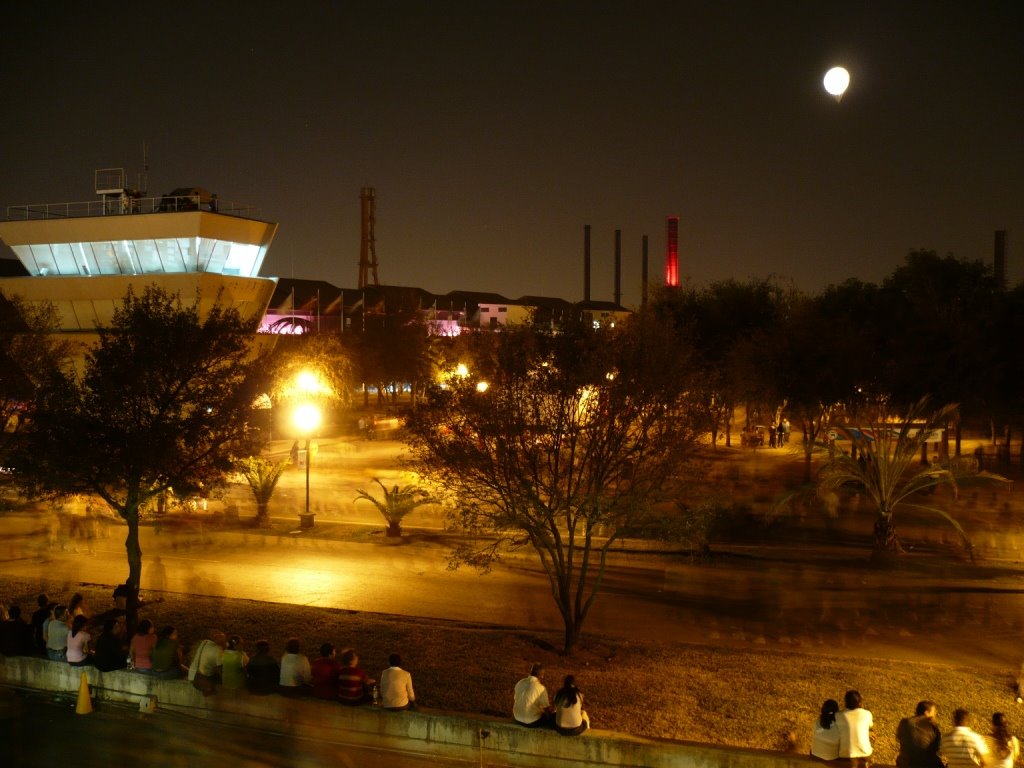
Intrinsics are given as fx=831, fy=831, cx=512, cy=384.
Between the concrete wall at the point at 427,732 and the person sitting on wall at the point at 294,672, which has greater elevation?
the person sitting on wall at the point at 294,672

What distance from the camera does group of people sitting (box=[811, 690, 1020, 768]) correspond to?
7281mm

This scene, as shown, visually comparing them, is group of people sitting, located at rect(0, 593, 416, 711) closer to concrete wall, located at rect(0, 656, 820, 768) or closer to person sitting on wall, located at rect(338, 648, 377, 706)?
person sitting on wall, located at rect(338, 648, 377, 706)

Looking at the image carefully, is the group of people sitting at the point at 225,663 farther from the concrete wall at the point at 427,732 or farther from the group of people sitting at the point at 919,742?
the group of people sitting at the point at 919,742

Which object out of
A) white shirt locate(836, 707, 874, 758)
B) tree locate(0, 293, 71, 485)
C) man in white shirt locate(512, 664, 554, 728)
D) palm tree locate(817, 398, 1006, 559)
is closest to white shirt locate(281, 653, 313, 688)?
man in white shirt locate(512, 664, 554, 728)

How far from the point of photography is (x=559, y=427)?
40.2 feet

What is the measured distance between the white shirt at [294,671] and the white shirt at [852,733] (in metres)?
5.65

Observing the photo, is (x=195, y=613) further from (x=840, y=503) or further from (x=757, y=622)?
(x=840, y=503)

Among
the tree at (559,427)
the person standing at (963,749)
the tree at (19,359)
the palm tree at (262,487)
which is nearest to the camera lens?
the person standing at (963,749)

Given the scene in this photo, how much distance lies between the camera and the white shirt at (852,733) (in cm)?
751

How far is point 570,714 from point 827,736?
2382mm

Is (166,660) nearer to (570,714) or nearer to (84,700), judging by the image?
(84,700)

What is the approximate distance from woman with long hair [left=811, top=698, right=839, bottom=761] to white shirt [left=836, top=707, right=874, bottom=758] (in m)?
0.05

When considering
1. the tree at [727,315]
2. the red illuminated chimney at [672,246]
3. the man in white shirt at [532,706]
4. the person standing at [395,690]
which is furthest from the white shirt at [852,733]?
the red illuminated chimney at [672,246]

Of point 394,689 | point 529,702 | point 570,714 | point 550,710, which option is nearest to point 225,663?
point 394,689
